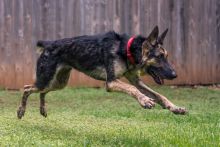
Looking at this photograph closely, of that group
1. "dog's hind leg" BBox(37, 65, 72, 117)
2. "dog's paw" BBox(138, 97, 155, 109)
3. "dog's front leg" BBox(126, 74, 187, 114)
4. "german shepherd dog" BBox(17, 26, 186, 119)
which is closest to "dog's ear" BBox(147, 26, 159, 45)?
"german shepherd dog" BBox(17, 26, 186, 119)

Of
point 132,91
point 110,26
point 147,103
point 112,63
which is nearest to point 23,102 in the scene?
point 112,63

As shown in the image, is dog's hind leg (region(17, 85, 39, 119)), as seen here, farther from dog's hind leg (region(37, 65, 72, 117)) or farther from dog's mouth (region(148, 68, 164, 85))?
dog's mouth (region(148, 68, 164, 85))

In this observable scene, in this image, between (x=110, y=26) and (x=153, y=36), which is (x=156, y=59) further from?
(x=110, y=26)

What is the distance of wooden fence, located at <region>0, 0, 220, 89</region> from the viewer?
1295cm

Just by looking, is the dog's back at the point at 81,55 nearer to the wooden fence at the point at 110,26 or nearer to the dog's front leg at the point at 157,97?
the dog's front leg at the point at 157,97

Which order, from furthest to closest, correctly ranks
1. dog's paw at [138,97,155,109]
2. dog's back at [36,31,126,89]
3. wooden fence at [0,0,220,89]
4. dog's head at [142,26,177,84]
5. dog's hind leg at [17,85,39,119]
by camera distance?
wooden fence at [0,0,220,89], dog's hind leg at [17,85,39,119], dog's back at [36,31,126,89], dog's head at [142,26,177,84], dog's paw at [138,97,155,109]

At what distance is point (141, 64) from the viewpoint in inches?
295

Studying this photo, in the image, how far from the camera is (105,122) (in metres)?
8.57

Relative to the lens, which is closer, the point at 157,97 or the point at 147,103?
the point at 147,103

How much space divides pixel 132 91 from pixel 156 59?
19.5 inches

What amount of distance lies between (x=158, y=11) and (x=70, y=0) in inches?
77.3

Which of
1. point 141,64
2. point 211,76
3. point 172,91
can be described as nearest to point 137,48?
point 141,64

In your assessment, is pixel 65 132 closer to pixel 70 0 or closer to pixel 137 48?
pixel 137 48

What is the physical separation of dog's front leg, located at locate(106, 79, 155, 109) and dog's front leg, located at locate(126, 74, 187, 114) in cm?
40
